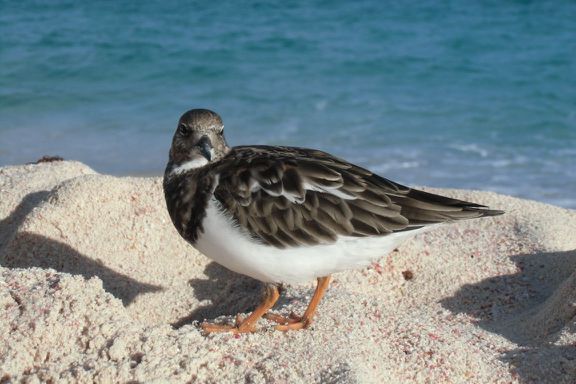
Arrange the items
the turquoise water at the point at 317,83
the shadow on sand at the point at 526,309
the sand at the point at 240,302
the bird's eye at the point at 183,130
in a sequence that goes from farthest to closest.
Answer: the turquoise water at the point at 317,83, the bird's eye at the point at 183,130, the shadow on sand at the point at 526,309, the sand at the point at 240,302

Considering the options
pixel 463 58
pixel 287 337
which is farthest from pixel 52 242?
pixel 463 58

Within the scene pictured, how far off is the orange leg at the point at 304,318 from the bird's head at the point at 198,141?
0.89 meters

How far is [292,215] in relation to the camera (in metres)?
4.00

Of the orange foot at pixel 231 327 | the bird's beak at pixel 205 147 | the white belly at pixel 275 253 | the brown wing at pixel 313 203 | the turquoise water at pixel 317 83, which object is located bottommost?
the turquoise water at pixel 317 83

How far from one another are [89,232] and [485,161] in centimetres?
702

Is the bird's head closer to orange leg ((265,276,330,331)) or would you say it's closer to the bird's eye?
the bird's eye

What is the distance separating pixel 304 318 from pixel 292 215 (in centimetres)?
58

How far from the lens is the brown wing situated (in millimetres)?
3971

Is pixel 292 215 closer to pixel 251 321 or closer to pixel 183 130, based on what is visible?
pixel 251 321

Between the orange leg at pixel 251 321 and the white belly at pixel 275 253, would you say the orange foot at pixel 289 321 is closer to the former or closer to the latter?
the orange leg at pixel 251 321

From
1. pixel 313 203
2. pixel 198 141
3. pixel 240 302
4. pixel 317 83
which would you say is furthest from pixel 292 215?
pixel 317 83

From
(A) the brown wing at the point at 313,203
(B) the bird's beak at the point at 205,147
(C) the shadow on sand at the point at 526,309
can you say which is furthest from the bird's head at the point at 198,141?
(C) the shadow on sand at the point at 526,309

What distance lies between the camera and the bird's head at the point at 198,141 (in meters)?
4.28

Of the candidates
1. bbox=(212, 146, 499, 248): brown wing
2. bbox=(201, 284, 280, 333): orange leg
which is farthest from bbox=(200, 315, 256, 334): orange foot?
bbox=(212, 146, 499, 248): brown wing
